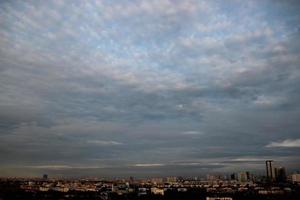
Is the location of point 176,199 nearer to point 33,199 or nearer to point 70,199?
point 70,199

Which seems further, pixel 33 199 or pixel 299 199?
pixel 299 199

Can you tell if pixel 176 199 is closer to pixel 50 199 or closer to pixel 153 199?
pixel 153 199

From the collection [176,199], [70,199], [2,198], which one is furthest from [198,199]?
[2,198]

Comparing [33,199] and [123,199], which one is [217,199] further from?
[33,199]

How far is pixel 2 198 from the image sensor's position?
205ft

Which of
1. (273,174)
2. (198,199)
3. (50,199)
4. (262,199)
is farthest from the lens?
(273,174)

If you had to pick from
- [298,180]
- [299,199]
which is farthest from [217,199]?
[298,180]

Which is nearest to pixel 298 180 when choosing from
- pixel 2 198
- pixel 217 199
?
pixel 217 199

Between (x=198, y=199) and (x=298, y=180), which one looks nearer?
(x=198, y=199)

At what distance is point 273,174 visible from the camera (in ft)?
549

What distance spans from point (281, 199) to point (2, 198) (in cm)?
4978

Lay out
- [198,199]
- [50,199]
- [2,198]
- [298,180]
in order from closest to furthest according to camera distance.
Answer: [2,198] < [50,199] < [198,199] < [298,180]

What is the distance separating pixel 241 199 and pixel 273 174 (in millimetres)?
96443

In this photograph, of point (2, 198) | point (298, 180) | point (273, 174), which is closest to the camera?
point (2, 198)
